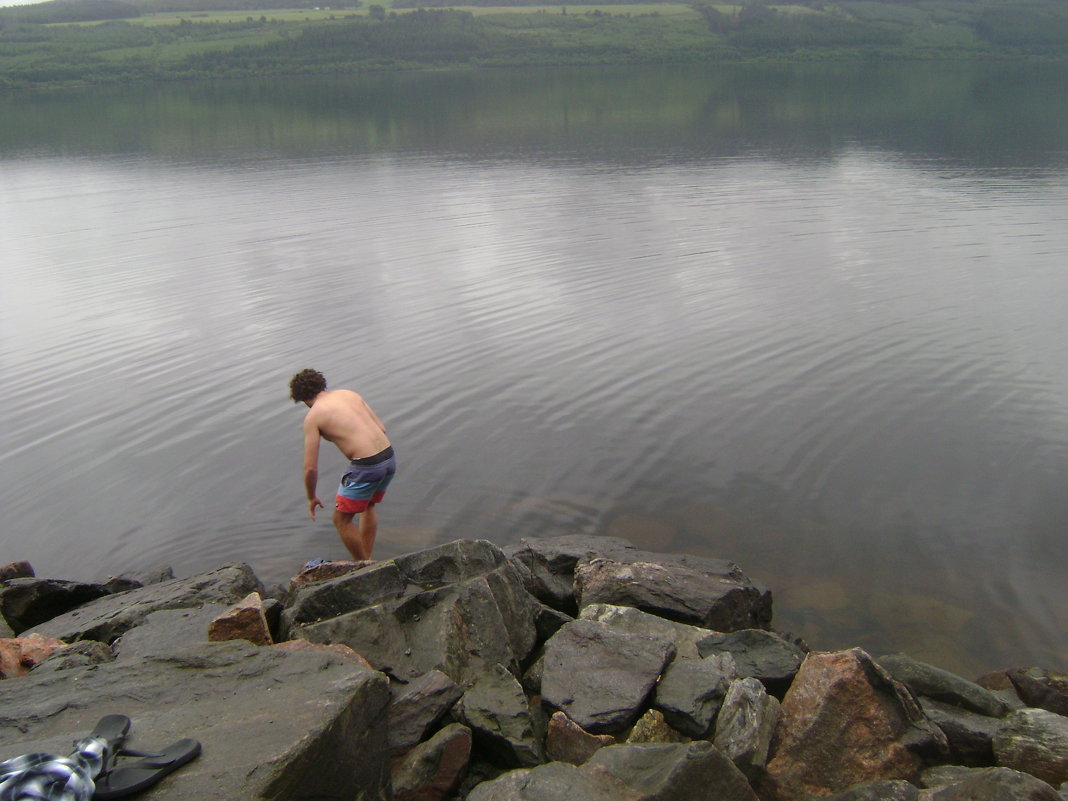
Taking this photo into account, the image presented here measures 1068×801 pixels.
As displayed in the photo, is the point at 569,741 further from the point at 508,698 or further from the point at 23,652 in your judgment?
the point at 23,652

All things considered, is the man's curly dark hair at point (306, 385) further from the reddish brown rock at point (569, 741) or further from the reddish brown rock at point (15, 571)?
the reddish brown rock at point (569, 741)

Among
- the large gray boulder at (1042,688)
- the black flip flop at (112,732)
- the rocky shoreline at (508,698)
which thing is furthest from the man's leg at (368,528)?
the large gray boulder at (1042,688)

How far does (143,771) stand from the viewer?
484 centimetres

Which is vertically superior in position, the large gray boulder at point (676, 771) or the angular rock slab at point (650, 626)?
the large gray boulder at point (676, 771)

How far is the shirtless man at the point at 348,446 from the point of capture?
32.5 feet

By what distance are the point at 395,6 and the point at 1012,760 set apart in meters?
210

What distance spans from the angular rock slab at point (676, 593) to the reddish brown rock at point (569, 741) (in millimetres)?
2281

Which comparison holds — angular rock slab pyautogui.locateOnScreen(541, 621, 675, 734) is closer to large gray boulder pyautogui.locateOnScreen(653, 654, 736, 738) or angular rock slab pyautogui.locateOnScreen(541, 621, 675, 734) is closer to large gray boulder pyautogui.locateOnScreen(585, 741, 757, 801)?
large gray boulder pyautogui.locateOnScreen(653, 654, 736, 738)

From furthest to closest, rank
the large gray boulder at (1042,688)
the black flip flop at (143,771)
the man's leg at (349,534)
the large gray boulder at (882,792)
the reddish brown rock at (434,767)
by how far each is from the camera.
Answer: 1. the man's leg at (349,534)
2. the large gray boulder at (1042,688)
3. the reddish brown rock at (434,767)
4. the large gray boulder at (882,792)
5. the black flip flop at (143,771)

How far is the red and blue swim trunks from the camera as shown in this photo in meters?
10.1

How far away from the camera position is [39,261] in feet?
94.8

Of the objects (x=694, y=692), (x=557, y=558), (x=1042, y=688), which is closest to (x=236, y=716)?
(x=694, y=692)

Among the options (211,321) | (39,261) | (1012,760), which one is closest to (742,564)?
(1012,760)

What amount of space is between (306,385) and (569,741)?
516 centimetres
